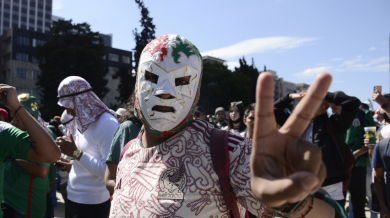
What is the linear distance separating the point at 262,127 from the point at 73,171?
271cm

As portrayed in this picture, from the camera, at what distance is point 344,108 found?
3.16 meters

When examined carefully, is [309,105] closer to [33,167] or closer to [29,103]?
[33,167]

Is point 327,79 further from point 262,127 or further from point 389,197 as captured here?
point 389,197

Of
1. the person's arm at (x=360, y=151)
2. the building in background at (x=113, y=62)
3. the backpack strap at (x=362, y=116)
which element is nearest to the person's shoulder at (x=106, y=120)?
the person's arm at (x=360, y=151)

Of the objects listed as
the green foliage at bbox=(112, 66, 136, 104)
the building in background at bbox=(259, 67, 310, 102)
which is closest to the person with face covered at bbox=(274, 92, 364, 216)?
the green foliage at bbox=(112, 66, 136, 104)

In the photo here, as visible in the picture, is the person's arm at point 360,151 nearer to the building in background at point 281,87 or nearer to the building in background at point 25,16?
the building in background at point 281,87

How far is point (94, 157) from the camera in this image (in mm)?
3121

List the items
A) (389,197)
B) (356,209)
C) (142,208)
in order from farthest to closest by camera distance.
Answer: (356,209)
(389,197)
(142,208)

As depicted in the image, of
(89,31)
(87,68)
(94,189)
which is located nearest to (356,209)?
(94,189)

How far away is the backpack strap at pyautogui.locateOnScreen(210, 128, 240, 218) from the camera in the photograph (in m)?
1.52

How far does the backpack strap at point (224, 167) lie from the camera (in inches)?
59.7

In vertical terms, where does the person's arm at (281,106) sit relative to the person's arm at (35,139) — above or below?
above

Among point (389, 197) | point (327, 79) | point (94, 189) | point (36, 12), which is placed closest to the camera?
point (327, 79)

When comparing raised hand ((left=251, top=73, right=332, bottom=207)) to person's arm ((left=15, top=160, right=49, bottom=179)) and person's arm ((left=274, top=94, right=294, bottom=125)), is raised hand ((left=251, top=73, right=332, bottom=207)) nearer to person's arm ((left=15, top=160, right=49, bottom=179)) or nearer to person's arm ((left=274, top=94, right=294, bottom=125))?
person's arm ((left=274, top=94, right=294, bottom=125))
